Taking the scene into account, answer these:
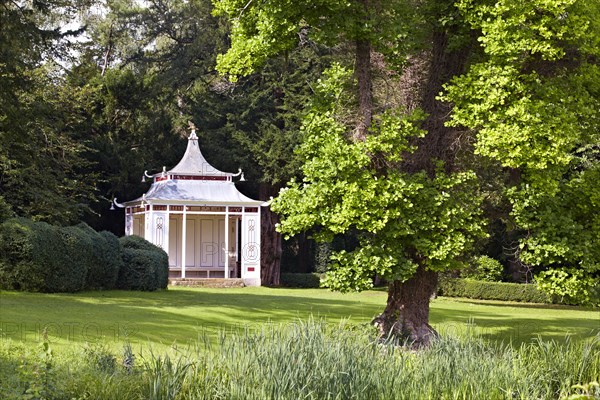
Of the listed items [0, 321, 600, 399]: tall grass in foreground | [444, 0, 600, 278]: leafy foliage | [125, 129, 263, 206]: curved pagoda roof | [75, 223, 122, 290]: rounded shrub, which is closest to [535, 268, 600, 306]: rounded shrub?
[444, 0, 600, 278]: leafy foliage

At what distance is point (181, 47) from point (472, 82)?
26.3 metres

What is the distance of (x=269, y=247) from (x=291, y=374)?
89.3 ft

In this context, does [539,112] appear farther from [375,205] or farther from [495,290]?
[495,290]

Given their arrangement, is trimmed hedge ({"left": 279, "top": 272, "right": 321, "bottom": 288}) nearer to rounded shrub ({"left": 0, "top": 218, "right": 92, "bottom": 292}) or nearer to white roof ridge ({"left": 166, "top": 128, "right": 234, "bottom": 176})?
white roof ridge ({"left": 166, "top": 128, "right": 234, "bottom": 176})

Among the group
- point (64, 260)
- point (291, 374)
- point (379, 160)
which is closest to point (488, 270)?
point (64, 260)

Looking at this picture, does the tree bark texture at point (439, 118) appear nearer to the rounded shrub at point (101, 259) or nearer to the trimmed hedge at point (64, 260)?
the trimmed hedge at point (64, 260)

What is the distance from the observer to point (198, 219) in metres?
32.4

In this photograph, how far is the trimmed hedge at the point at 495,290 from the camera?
29.1 meters

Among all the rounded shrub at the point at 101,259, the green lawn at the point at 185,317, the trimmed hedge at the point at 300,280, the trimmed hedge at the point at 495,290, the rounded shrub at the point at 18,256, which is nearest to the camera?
the green lawn at the point at 185,317

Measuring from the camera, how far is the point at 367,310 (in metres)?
19.6

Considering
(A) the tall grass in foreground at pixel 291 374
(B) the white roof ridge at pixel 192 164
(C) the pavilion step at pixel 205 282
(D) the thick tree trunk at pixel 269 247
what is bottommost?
(A) the tall grass in foreground at pixel 291 374

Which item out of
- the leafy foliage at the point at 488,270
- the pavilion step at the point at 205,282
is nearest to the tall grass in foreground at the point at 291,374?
the pavilion step at the point at 205,282

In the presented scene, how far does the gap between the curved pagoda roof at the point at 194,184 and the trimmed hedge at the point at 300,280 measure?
4745 millimetres

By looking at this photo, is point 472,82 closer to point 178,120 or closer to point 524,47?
point 524,47
